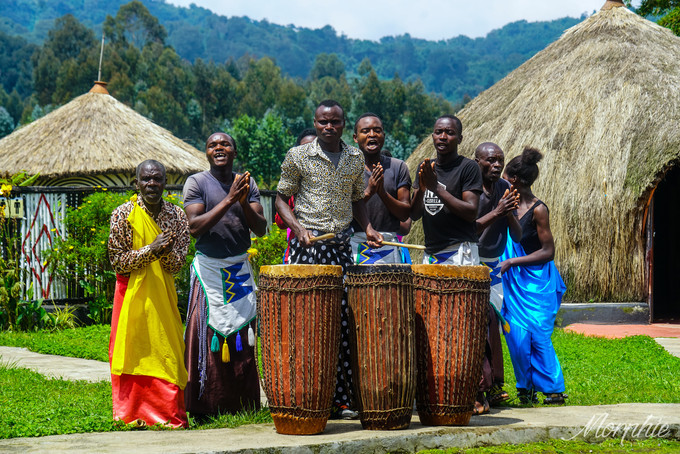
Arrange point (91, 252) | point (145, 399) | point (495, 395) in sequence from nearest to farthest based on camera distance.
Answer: point (145, 399) < point (495, 395) < point (91, 252)

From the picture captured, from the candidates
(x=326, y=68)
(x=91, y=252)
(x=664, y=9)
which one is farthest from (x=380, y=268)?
(x=326, y=68)

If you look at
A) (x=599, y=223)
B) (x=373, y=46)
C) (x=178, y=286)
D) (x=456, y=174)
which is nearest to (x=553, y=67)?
(x=599, y=223)

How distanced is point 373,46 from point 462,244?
168042 mm

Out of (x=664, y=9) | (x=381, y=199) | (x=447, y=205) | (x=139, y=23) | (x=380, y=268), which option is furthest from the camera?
(x=139, y=23)

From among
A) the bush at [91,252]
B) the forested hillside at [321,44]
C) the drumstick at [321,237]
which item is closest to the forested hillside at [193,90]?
the bush at [91,252]

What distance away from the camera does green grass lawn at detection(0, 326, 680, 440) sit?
464 centimetres

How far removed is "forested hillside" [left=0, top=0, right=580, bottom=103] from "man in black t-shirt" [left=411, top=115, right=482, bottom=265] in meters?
131

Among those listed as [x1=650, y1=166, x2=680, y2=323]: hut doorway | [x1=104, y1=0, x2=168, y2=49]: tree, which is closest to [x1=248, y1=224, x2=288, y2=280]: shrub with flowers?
[x1=650, y1=166, x2=680, y2=323]: hut doorway

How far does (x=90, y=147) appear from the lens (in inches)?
656

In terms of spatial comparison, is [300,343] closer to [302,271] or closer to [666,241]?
[302,271]

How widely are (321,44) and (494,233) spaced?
16609 cm

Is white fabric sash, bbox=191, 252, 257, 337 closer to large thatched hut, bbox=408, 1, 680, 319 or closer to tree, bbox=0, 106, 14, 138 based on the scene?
large thatched hut, bbox=408, 1, 680, 319

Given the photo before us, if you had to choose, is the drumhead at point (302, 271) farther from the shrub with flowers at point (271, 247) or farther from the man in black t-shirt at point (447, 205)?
the shrub with flowers at point (271, 247)

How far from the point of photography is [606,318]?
10.8 m
